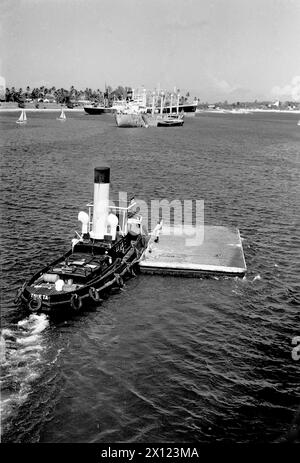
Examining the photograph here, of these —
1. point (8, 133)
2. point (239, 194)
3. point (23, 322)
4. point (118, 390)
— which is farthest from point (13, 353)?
point (8, 133)

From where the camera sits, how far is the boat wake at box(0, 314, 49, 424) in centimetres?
1923

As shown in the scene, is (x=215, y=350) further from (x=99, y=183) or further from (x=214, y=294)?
(x=99, y=183)

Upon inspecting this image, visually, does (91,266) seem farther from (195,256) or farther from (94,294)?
(195,256)

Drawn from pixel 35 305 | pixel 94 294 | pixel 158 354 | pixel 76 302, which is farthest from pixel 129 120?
pixel 158 354

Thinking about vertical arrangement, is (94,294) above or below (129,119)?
below

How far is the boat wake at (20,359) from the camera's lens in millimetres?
19234

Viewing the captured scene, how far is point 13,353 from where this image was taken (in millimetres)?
22375

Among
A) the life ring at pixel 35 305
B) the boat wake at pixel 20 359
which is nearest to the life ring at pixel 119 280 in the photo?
the boat wake at pixel 20 359

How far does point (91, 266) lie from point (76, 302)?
333 cm

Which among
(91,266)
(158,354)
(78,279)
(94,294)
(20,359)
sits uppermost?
(91,266)

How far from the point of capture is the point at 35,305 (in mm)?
25406

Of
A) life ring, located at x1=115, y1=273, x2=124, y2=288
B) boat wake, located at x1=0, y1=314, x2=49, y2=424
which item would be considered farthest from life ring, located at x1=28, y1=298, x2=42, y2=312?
life ring, located at x1=115, y1=273, x2=124, y2=288

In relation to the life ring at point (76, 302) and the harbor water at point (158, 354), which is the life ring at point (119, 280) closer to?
the harbor water at point (158, 354)

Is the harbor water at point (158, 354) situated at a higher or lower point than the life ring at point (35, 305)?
lower
